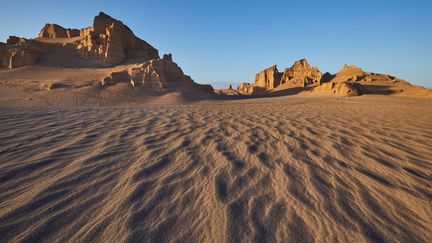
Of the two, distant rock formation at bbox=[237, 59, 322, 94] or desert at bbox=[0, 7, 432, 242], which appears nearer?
desert at bbox=[0, 7, 432, 242]

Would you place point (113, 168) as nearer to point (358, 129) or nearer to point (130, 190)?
point (130, 190)

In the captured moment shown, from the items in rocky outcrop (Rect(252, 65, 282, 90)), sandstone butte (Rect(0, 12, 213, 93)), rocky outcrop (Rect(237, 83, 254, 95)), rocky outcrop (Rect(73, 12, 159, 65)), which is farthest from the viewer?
rocky outcrop (Rect(237, 83, 254, 95))

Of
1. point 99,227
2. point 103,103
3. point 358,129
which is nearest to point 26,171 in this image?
point 99,227

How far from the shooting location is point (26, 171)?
7.06ft

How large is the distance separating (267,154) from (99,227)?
202 centimetres

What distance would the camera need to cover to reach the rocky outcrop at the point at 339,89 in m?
24.1

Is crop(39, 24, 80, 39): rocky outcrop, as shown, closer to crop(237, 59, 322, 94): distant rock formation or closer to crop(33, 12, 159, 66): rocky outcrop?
crop(33, 12, 159, 66): rocky outcrop

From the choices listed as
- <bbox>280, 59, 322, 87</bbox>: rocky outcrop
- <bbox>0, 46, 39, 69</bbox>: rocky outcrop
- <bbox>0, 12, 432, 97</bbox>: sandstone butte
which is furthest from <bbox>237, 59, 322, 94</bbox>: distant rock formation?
<bbox>0, 46, 39, 69</bbox>: rocky outcrop

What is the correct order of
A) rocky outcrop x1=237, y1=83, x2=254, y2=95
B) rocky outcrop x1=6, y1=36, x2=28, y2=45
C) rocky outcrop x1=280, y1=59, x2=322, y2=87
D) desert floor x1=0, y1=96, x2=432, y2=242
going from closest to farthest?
desert floor x1=0, y1=96, x2=432, y2=242 < rocky outcrop x1=6, y1=36, x2=28, y2=45 < rocky outcrop x1=280, y1=59, x2=322, y2=87 < rocky outcrop x1=237, y1=83, x2=254, y2=95

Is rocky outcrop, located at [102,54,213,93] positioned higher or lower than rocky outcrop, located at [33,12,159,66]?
lower

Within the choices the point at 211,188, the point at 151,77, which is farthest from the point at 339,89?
the point at 211,188

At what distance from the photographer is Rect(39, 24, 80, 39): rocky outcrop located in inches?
1399

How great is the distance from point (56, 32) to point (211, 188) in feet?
148

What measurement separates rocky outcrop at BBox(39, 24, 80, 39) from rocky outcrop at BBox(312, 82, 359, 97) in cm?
3908
